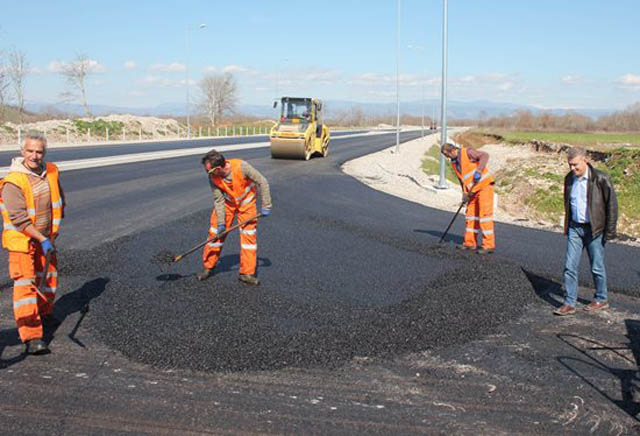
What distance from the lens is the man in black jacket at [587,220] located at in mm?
5824

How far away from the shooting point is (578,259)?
598cm

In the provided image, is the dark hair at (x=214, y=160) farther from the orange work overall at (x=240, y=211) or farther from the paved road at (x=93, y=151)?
the paved road at (x=93, y=151)

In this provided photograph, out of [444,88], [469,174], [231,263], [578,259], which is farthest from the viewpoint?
[444,88]

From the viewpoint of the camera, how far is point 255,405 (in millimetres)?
3912

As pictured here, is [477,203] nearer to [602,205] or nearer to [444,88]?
[602,205]

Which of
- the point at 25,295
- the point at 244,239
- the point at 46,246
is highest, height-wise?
the point at 46,246

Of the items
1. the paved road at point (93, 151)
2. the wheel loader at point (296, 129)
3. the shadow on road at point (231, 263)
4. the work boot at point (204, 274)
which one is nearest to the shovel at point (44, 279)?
the work boot at point (204, 274)

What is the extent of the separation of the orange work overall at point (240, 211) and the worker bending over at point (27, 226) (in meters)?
1.86

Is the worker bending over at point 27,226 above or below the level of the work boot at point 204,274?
above

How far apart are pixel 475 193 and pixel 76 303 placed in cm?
524

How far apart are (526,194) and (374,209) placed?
10.7m

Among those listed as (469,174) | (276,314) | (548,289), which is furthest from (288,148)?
(276,314)

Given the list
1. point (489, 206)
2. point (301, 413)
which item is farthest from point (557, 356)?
point (489, 206)

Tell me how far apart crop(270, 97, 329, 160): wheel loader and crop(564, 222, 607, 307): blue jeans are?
1797cm
